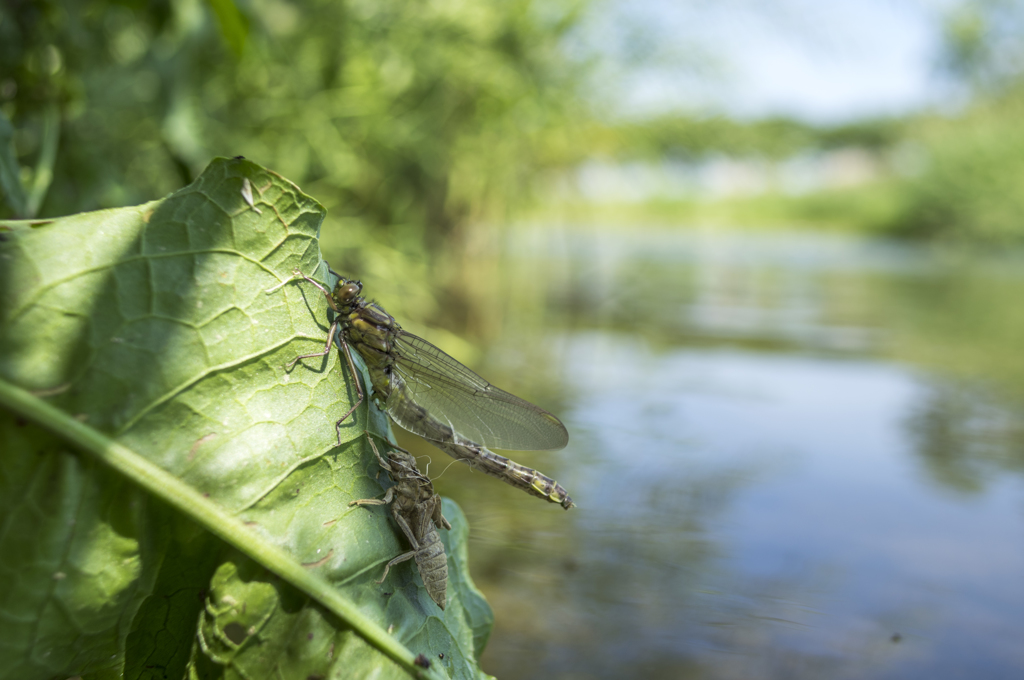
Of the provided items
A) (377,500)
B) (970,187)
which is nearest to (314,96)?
(377,500)

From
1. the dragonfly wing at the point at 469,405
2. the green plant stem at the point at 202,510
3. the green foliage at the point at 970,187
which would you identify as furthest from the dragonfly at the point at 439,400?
the green foliage at the point at 970,187

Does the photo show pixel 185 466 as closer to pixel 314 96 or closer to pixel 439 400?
pixel 439 400

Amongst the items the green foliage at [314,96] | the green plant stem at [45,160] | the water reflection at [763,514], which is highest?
the green foliage at [314,96]

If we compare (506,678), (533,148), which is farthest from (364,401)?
(533,148)

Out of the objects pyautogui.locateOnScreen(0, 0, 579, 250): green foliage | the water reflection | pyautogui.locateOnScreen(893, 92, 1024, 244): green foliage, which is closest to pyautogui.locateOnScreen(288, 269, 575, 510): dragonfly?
the water reflection

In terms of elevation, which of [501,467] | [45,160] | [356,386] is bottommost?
[501,467]

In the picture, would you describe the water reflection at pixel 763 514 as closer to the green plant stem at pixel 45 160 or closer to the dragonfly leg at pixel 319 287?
the dragonfly leg at pixel 319 287

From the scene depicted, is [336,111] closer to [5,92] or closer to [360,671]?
[5,92]
